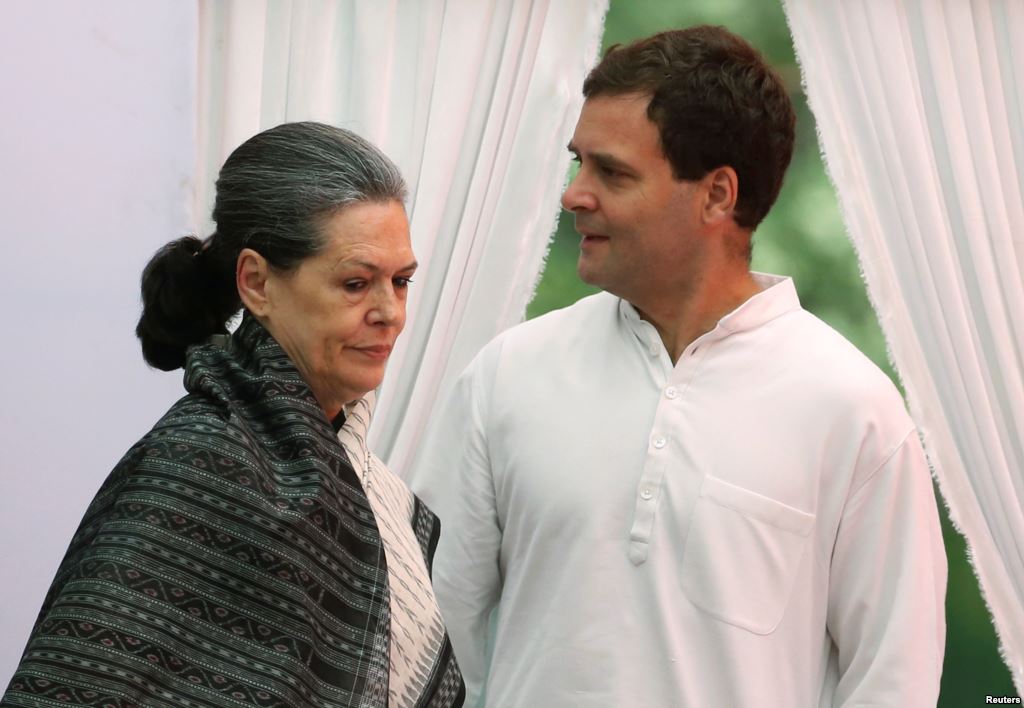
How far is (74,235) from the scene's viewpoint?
2648 millimetres

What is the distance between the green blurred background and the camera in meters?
3.05

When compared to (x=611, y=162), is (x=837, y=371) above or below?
below

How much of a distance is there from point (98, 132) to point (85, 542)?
4.84 ft

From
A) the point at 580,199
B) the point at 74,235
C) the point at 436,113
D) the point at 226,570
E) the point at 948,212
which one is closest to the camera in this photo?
the point at 226,570

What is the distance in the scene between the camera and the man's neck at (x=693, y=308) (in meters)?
2.09

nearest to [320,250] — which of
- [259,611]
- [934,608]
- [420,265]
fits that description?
[259,611]

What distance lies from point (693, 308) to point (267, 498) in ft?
2.87

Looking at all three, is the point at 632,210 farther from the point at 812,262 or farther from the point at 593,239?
the point at 812,262

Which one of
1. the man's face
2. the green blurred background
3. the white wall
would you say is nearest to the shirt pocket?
the man's face

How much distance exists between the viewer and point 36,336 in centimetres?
261

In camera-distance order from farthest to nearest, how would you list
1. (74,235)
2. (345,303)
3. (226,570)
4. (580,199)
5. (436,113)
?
(436,113)
(74,235)
(580,199)
(345,303)
(226,570)

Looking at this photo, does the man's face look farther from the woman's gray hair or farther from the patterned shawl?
the patterned shawl

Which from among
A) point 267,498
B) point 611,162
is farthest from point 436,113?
point 267,498

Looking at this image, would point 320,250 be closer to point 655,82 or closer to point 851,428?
point 655,82
